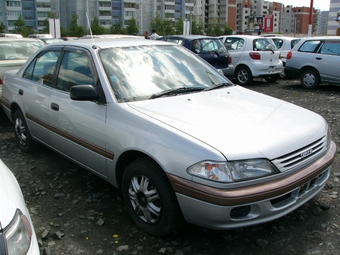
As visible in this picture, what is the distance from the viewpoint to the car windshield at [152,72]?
3578 millimetres

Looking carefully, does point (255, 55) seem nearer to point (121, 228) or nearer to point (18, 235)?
point (121, 228)

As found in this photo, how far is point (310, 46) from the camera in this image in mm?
11266

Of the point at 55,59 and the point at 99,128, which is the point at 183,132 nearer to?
the point at 99,128

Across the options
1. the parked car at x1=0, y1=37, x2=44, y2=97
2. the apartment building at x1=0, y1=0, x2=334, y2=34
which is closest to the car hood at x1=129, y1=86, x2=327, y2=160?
the parked car at x1=0, y1=37, x2=44, y2=97

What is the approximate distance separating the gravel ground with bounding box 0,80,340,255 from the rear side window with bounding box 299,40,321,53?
736 cm

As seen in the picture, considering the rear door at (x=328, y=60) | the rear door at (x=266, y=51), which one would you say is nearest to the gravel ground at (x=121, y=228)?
the rear door at (x=328, y=60)

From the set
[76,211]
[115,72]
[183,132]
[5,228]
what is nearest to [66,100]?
[115,72]

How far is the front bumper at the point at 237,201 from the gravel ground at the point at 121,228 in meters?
0.37

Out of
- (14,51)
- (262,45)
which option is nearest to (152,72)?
(14,51)

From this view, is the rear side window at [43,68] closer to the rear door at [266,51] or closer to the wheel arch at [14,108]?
the wheel arch at [14,108]

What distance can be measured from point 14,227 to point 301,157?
83.4 inches

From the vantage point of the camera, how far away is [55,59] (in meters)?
4.54

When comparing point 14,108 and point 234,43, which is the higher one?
point 234,43

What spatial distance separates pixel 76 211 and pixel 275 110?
7.12 ft
